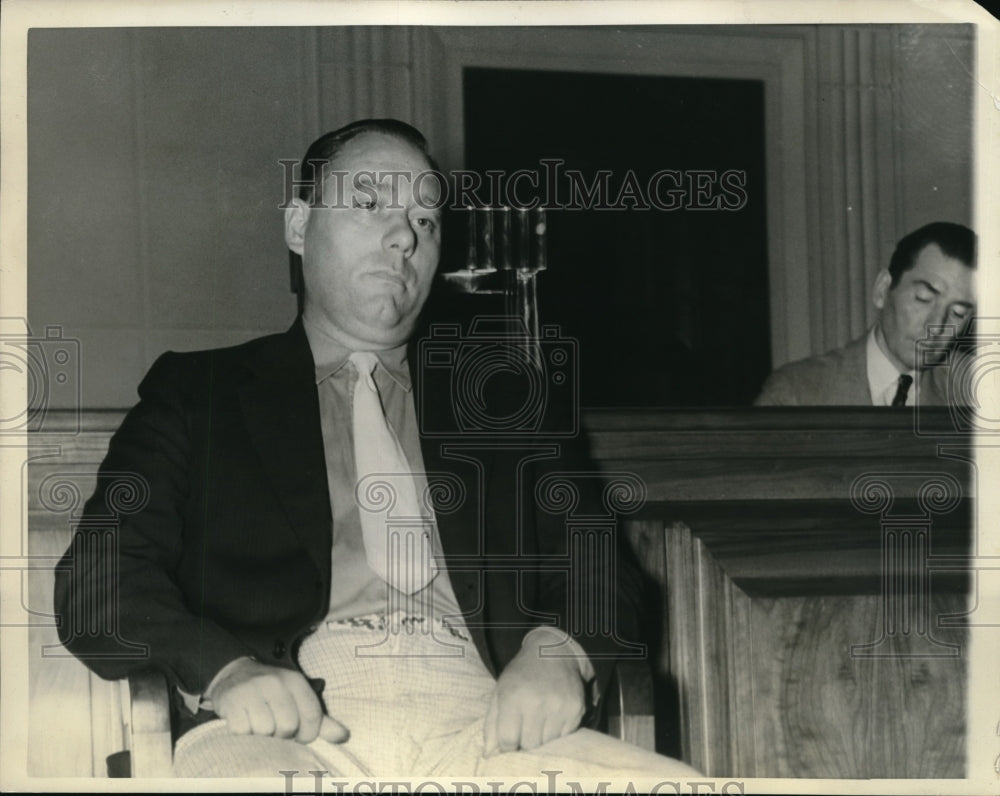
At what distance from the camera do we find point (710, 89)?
278cm

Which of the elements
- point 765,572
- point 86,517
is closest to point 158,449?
point 86,517

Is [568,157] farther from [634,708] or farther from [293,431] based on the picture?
[634,708]

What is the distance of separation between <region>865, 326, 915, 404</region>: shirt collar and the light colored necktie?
107cm

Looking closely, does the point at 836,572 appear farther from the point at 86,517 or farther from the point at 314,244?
the point at 86,517

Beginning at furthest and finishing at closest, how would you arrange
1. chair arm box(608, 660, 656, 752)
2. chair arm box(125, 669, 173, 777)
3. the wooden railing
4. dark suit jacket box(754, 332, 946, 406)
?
dark suit jacket box(754, 332, 946, 406)
the wooden railing
chair arm box(608, 660, 656, 752)
chair arm box(125, 669, 173, 777)

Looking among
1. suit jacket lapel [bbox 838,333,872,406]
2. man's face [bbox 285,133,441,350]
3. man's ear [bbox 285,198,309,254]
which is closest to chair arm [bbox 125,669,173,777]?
man's face [bbox 285,133,441,350]

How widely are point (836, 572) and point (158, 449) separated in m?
1.52

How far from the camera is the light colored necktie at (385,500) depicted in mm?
2570

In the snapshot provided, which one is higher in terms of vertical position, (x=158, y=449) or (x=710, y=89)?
(x=710, y=89)

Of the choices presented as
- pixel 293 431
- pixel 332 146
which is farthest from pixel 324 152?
pixel 293 431

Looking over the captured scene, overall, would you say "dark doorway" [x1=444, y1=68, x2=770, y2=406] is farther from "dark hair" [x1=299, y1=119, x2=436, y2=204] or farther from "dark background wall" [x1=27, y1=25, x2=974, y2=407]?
"dark hair" [x1=299, y1=119, x2=436, y2=204]

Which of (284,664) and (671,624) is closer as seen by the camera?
(284,664)

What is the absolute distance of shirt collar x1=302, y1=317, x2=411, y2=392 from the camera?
2643mm

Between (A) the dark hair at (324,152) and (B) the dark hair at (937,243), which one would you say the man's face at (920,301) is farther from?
(A) the dark hair at (324,152)
